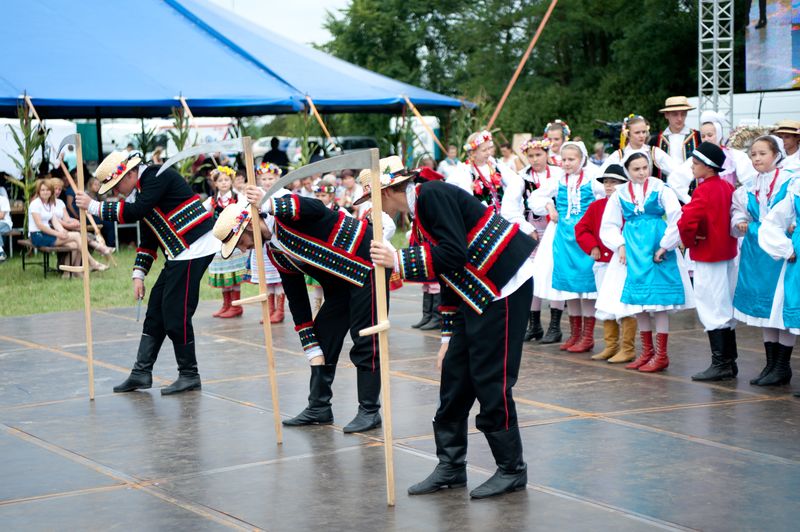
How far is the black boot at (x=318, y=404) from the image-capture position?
694 centimetres

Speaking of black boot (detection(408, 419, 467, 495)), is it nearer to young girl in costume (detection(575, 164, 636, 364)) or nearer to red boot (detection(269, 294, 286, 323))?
young girl in costume (detection(575, 164, 636, 364))

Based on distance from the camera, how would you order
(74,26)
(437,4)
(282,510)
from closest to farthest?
(282,510) → (74,26) → (437,4)

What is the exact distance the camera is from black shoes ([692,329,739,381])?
8141mm

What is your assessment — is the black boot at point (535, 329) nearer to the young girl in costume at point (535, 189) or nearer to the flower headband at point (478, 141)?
the young girl in costume at point (535, 189)

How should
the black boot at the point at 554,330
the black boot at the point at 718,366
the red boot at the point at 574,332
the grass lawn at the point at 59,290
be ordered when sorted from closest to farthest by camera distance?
1. the black boot at the point at 718,366
2. the red boot at the point at 574,332
3. the black boot at the point at 554,330
4. the grass lawn at the point at 59,290

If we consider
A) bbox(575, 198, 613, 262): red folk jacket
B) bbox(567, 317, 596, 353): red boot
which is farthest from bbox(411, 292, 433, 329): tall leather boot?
bbox(575, 198, 613, 262): red folk jacket

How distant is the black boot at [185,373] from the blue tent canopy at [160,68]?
1036 centimetres

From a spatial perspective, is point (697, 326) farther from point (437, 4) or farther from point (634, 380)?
point (437, 4)

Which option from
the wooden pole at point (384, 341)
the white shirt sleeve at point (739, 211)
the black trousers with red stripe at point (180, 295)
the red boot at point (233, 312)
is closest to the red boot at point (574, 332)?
the white shirt sleeve at point (739, 211)

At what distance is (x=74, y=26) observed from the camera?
19469 millimetres

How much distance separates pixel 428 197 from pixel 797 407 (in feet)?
11.2

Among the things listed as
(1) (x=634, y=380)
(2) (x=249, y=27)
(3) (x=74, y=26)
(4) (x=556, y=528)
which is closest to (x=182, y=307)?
(1) (x=634, y=380)

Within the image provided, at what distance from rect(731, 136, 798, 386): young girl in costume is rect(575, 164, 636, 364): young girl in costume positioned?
102 cm

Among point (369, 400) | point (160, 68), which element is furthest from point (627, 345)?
point (160, 68)
